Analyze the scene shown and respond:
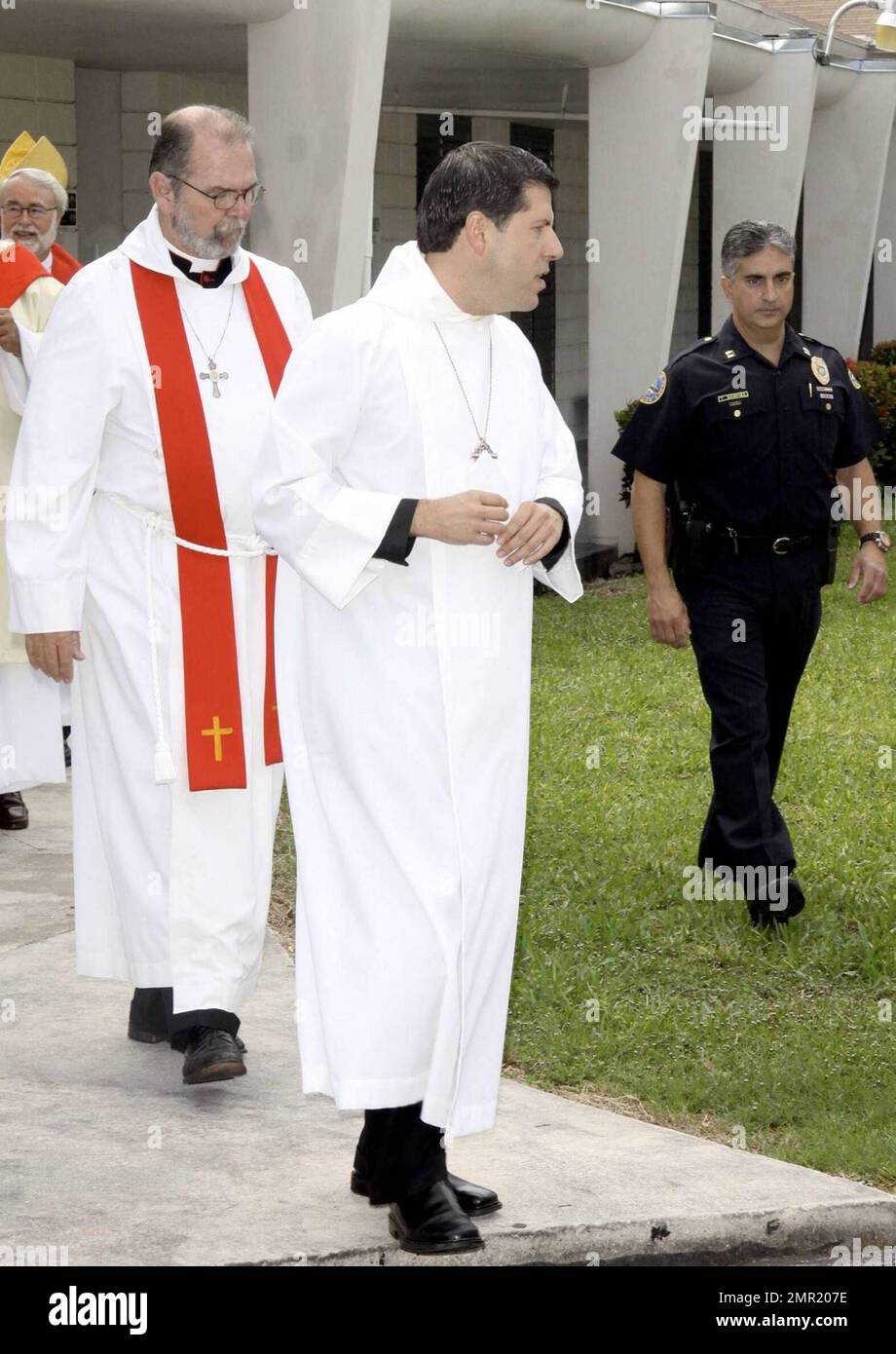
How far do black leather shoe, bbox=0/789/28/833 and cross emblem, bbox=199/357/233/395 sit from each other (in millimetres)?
2869

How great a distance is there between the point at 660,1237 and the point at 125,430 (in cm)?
227

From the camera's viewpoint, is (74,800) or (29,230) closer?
(74,800)

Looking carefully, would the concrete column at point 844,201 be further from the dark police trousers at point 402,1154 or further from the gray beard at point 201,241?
the dark police trousers at point 402,1154

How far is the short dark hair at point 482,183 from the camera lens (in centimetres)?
379

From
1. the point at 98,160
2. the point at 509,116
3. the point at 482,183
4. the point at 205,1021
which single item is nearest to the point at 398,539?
the point at 482,183

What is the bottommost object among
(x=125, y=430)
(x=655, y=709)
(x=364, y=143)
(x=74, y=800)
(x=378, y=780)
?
(x=655, y=709)

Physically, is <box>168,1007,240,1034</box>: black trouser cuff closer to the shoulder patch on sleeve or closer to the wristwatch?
the shoulder patch on sleeve

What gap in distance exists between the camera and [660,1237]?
397cm

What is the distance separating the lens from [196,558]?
16.2ft

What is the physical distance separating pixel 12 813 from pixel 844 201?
42.7ft

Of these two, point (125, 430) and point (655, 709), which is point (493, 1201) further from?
point (655, 709)

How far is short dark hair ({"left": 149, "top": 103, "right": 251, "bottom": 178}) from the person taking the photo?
4.74 metres

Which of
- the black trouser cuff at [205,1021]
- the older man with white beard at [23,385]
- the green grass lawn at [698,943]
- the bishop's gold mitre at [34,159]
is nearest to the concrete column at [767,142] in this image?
the green grass lawn at [698,943]

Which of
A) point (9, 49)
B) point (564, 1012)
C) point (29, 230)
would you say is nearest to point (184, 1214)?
point (564, 1012)
